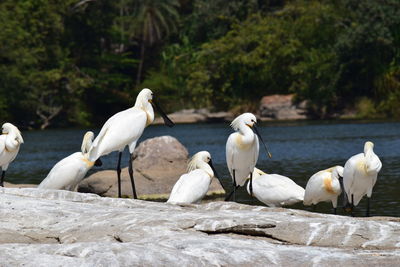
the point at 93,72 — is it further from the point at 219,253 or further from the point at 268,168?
the point at 219,253

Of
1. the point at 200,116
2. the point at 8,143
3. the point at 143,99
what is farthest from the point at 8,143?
the point at 200,116

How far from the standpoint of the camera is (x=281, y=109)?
204 feet

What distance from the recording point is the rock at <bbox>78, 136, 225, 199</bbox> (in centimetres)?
1933

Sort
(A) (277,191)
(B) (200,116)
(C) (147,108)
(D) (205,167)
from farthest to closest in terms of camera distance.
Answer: (B) (200,116) < (A) (277,191) < (D) (205,167) < (C) (147,108)

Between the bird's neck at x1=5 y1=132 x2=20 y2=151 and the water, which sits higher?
the bird's neck at x1=5 y1=132 x2=20 y2=151

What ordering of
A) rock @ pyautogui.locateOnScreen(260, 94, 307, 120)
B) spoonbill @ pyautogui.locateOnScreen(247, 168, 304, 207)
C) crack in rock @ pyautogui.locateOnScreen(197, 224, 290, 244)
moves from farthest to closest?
rock @ pyautogui.locateOnScreen(260, 94, 307, 120)
spoonbill @ pyautogui.locateOnScreen(247, 168, 304, 207)
crack in rock @ pyautogui.locateOnScreen(197, 224, 290, 244)

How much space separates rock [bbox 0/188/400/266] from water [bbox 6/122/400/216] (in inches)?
254

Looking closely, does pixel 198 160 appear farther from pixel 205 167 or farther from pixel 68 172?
pixel 68 172

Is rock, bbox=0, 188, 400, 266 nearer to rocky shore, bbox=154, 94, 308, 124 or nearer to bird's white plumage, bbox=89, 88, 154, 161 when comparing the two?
bird's white plumage, bbox=89, 88, 154, 161

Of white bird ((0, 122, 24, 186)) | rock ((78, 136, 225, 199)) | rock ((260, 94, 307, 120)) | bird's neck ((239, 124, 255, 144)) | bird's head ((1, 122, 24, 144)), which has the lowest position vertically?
rock ((260, 94, 307, 120))

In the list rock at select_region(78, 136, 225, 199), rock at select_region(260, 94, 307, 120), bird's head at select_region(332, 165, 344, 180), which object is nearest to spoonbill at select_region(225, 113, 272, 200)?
bird's head at select_region(332, 165, 344, 180)

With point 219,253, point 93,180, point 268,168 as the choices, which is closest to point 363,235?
point 219,253

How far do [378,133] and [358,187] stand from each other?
88.4 feet

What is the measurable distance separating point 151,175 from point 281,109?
1663 inches
